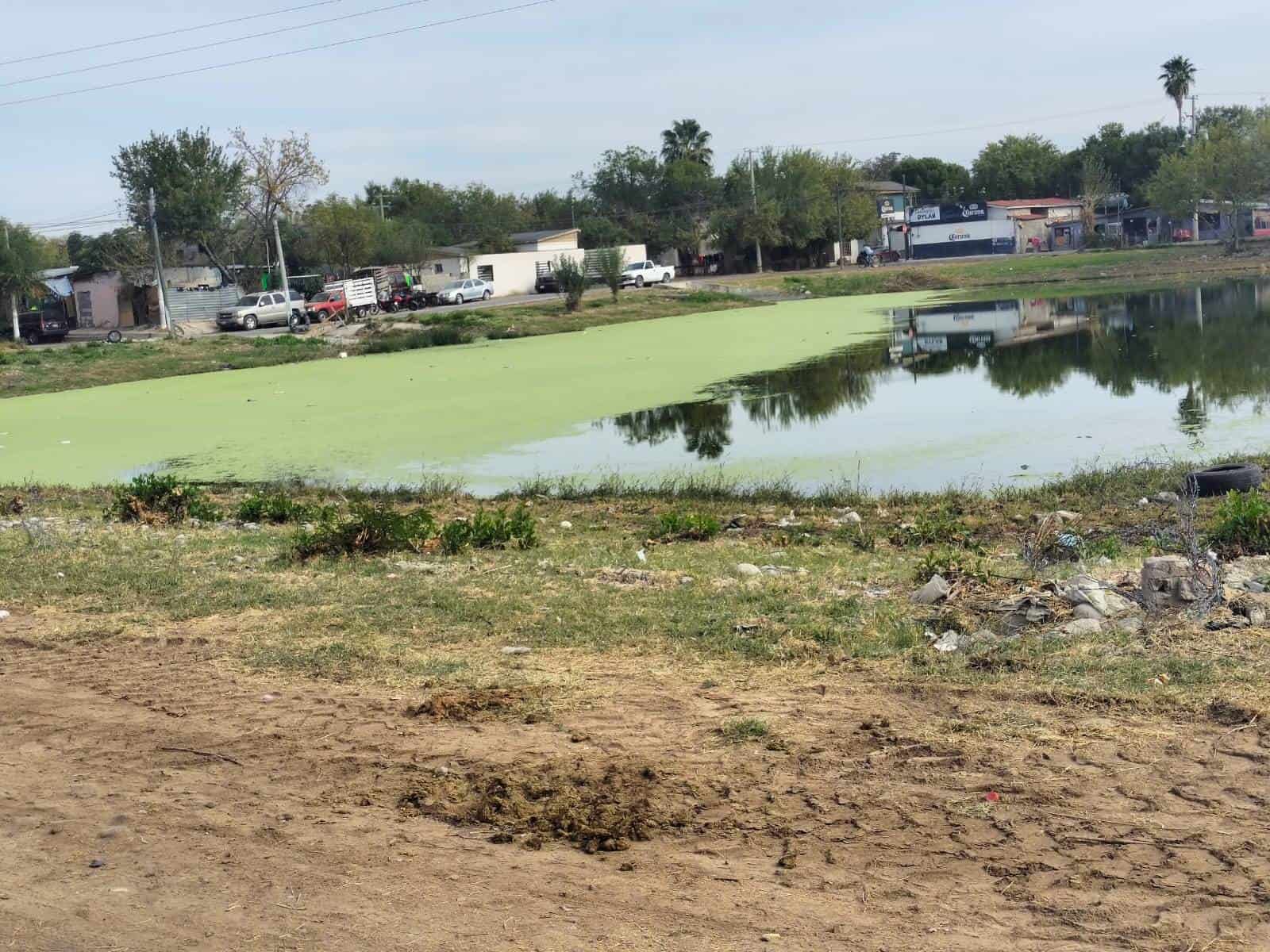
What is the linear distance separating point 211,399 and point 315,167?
37.5m

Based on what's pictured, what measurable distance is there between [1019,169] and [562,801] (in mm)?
118749

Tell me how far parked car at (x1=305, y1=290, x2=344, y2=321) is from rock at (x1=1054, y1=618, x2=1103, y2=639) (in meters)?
52.3

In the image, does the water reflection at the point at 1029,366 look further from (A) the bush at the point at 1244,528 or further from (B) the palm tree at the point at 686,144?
(B) the palm tree at the point at 686,144

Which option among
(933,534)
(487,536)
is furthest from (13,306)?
(933,534)

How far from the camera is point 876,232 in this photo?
10688 centimetres

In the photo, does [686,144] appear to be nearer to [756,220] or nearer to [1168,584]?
[756,220]

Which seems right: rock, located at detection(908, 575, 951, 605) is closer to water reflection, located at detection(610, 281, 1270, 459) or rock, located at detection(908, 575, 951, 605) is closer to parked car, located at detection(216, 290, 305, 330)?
water reflection, located at detection(610, 281, 1270, 459)

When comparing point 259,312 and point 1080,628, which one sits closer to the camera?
point 1080,628

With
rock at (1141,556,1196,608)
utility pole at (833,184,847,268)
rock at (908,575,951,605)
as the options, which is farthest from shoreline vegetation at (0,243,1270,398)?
rock at (1141,556,1196,608)

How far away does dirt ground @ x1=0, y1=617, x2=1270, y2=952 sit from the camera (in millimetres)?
4297

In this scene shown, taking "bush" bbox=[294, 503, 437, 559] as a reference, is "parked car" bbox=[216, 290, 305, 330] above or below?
above

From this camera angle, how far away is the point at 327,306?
189ft

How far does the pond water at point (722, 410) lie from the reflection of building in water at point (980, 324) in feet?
0.72

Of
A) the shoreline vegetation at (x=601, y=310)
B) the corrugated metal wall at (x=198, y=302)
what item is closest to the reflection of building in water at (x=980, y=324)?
the shoreline vegetation at (x=601, y=310)
